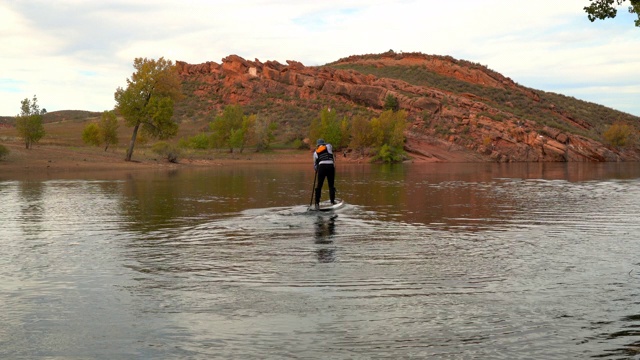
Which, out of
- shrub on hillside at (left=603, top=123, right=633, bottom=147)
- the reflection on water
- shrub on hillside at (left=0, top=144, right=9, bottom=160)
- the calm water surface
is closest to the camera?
the calm water surface

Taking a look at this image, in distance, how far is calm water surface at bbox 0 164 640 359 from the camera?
288 inches

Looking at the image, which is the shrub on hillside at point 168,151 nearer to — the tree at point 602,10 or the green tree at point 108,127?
the green tree at point 108,127

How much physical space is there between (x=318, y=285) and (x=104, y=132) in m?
68.2

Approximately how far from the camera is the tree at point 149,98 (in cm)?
6091

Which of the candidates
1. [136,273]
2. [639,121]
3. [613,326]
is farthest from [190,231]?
[639,121]

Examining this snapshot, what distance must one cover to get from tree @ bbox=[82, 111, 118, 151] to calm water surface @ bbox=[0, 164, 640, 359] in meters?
54.9

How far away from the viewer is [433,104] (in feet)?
362

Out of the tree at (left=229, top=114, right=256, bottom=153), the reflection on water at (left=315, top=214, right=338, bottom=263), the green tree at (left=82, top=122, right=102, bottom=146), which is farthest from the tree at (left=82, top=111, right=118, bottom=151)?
the reflection on water at (left=315, top=214, right=338, bottom=263)

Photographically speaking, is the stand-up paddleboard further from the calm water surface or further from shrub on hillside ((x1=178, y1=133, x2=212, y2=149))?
shrub on hillside ((x1=178, y1=133, x2=212, y2=149))

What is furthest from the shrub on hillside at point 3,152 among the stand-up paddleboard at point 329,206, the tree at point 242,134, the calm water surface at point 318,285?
the tree at point 242,134

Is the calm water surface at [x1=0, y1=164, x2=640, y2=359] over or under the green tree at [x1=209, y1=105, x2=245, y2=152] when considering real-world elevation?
under

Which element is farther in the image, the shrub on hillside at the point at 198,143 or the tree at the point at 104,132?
the shrub on hillside at the point at 198,143

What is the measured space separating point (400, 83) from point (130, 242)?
112 metres

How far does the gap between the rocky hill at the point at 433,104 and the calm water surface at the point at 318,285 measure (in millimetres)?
81058
